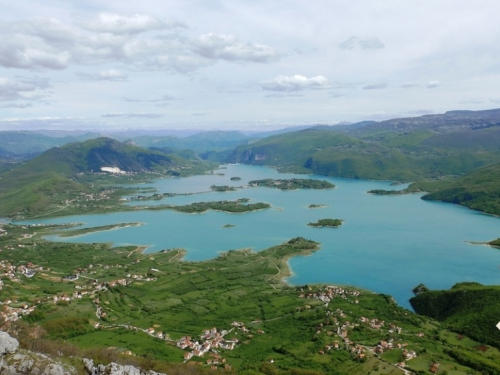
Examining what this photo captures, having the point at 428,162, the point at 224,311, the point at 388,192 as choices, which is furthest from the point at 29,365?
the point at 428,162

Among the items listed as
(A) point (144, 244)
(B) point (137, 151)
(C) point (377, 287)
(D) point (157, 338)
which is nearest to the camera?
(D) point (157, 338)

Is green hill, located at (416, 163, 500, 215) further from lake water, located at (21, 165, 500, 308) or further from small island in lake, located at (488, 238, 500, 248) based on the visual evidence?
small island in lake, located at (488, 238, 500, 248)

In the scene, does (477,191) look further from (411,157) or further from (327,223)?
(411,157)

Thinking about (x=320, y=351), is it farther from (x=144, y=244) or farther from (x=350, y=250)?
(x=144, y=244)

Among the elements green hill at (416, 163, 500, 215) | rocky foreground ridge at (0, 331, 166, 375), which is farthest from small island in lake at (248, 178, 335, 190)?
rocky foreground ridge at (0, 331, 166, 375)

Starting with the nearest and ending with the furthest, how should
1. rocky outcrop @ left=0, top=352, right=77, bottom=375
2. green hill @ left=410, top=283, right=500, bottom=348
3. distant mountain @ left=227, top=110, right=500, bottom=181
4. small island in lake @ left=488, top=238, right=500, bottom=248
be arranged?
rocky outcrop @ left=0, top=352, right=77, bottom=375, green hill @ left=410, top=283, right=500, bottom=348, small island in lake @ left=488, top=238, right=500, bottom=248, distant mountain @ left=227, top=110, right=500, bottom=181

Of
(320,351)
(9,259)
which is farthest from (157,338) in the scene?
(9,259)
